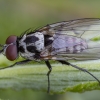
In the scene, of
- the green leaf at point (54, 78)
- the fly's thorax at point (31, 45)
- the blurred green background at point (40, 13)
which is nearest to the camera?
the green leaf at point (54, 78)

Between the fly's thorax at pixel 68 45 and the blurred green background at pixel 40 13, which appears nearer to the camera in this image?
the fly's thorax at pixel 68 45

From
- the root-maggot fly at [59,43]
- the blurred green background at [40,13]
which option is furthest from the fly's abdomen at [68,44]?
the blurred green background at [40,13]

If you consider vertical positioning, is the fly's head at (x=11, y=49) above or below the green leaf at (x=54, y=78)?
above

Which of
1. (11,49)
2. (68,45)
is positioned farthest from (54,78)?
(11,49)

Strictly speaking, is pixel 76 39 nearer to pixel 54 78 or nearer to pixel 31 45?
pixel 31 45

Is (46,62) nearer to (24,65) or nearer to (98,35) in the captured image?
(24,65)

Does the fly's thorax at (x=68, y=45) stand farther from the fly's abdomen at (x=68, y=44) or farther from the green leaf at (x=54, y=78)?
the green leaf at (x=54, y=78)

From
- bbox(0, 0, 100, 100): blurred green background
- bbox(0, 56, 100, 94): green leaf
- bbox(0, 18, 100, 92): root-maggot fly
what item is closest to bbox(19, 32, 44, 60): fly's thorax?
bbox(0, 18, 100, 92): root-maggot fly
